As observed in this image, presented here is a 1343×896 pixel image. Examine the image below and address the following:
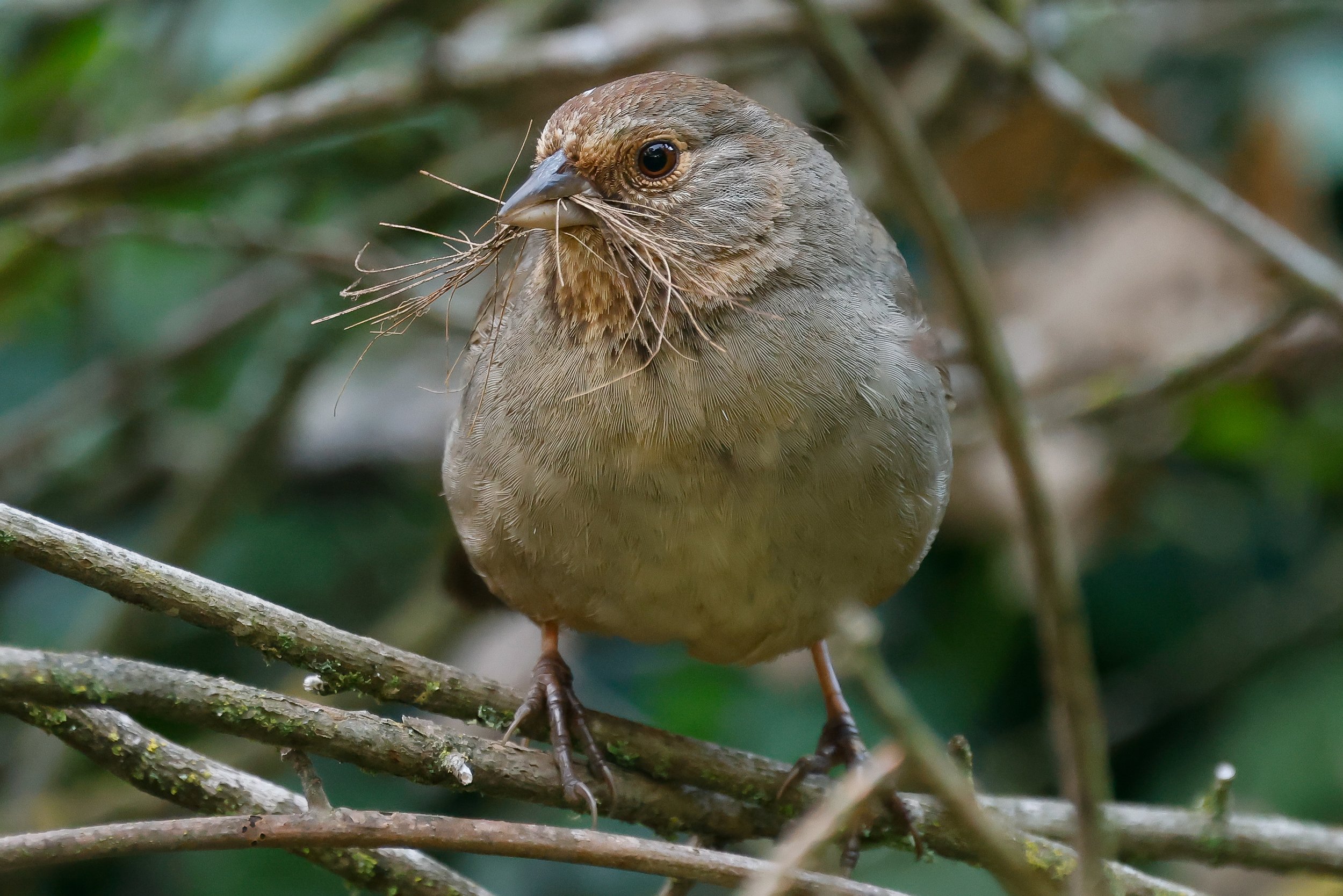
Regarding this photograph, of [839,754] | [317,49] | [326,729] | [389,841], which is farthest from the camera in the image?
[317,49]

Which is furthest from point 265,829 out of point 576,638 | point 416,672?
point 576,638

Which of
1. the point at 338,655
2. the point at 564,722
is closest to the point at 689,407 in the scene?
the point at 564,722

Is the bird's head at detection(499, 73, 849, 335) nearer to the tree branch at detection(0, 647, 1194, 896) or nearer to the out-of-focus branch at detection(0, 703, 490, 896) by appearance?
the tree branch at detection(0, 647, 1194, 896)

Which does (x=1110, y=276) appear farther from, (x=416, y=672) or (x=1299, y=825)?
(x=416, y=672)

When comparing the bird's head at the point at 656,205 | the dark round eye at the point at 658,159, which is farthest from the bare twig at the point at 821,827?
the dark round eye at the point at 658,159

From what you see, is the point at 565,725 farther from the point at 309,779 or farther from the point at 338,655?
the point at 309,779

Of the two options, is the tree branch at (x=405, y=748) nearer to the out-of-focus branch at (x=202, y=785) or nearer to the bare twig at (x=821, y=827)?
the out-of-focus branch at (x=202, y=785)

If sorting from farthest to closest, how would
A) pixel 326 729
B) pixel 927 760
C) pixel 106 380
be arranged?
pixel 106 380, pixel 326 729, pixel 927 760
